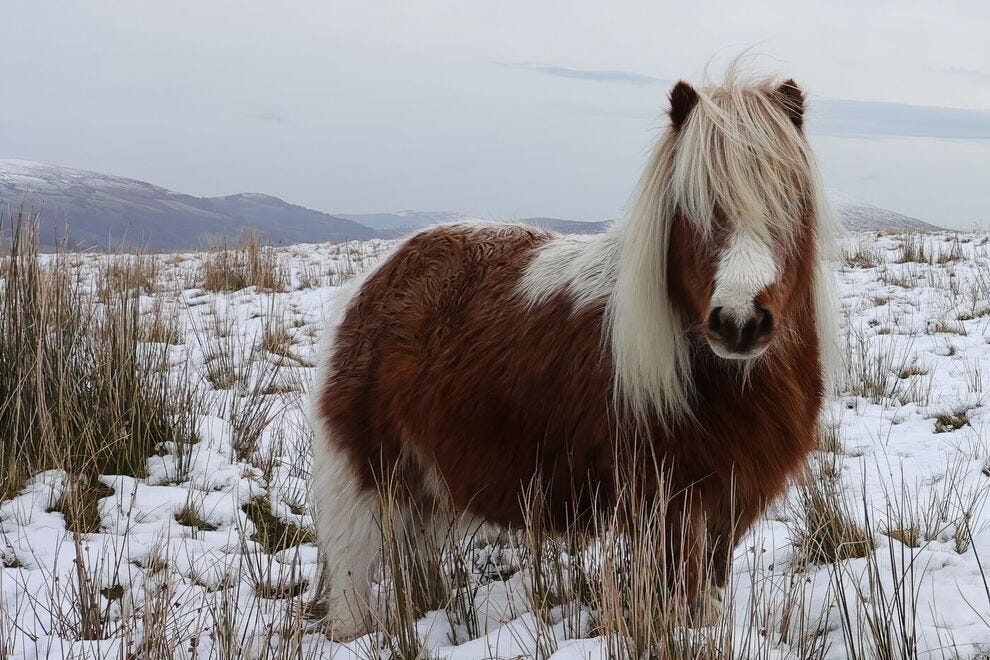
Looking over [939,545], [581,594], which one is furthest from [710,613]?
[939,545]

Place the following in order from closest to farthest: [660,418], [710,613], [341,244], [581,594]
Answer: [710,613] < [660,418] < [581,594] < [341,244]

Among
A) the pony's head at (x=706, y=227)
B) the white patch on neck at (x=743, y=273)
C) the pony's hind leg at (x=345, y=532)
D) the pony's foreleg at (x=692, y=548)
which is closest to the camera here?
the white patch on neck at (x=743, y=273)

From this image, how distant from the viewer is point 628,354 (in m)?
2.21

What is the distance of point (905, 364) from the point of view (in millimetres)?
5469

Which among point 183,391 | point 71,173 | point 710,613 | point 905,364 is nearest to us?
point 710,613

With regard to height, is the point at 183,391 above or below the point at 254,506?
above

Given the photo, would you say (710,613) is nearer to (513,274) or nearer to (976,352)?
(513,274)

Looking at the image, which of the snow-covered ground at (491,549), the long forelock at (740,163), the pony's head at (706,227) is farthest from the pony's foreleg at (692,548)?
the long forelock at (740,163)

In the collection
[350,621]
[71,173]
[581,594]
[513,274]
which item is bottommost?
[350,621]

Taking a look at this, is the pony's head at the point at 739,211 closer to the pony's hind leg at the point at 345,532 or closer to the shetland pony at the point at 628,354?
the shetland pony at the point at 628,354

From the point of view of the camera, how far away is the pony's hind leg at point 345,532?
2926 mm

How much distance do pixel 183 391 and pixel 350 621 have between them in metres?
2.15

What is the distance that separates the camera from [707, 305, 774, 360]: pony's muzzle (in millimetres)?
1824

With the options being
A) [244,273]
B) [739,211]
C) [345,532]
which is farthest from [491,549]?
[244,273]
